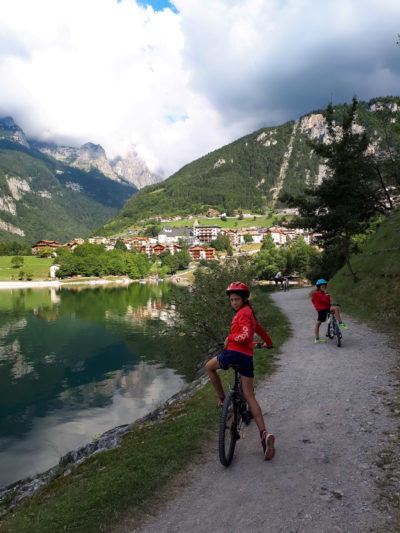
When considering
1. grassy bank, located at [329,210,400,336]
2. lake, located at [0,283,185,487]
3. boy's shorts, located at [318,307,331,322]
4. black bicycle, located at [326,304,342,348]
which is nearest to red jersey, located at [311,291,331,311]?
boy's shorts, located at [318,307,331,322]

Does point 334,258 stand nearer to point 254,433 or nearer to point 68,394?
point 68,394

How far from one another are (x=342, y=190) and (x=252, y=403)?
77.5ft

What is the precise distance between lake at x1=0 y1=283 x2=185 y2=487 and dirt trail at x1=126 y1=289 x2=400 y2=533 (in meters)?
14.1

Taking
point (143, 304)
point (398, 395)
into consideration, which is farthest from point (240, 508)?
point (143, 304)

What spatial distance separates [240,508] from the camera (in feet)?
16.2

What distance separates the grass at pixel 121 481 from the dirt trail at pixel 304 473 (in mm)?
453

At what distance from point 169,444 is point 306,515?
3.33 meters

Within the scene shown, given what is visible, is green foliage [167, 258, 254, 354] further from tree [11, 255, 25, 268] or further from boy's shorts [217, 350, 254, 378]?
tree [11, 255, 25, 268]

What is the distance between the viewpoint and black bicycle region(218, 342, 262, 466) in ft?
19.3

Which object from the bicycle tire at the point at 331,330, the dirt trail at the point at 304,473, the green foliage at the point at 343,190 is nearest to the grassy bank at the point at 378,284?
the green foliage at the point at 343,190

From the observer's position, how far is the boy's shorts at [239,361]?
6059 mm

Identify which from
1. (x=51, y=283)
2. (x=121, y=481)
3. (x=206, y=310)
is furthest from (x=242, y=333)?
(x=51, y=283)

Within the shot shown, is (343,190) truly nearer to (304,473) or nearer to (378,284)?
(378,284)

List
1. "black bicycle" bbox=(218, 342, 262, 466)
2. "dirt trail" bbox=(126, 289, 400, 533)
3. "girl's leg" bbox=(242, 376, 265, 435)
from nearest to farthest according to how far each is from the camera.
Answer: "dirt trail" bbox=(126, 289, 400, 533) < "black bicycle" bbox=(218, 342, 262, 466) < "girl's leg" bbox=(242, 376, 265, 435)
